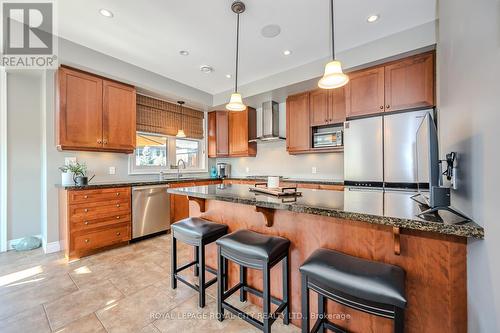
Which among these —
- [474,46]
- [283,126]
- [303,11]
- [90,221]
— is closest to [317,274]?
[474,46]

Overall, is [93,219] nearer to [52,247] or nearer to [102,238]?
[102,238]

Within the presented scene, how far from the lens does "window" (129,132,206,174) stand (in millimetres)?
3992

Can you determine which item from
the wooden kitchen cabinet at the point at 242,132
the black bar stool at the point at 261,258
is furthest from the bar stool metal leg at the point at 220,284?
the wooden kitchen cabinet at the point at 242,132

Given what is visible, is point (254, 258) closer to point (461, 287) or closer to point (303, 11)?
point (461, 287)

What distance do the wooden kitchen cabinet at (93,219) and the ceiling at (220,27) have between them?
6.70 ft

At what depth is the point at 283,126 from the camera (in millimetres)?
4516

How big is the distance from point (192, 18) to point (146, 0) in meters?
0.48

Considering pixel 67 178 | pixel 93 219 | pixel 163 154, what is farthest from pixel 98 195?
pixel 163 154

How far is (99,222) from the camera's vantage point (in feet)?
9.46

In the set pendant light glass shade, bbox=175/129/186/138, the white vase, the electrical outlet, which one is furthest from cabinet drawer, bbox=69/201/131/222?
pendant light glass shade, bbox=175/129/186/138

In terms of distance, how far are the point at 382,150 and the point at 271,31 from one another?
2.13 meters

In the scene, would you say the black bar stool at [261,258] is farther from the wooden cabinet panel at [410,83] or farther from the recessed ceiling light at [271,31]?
the wooden cabinet panel at [410,83]

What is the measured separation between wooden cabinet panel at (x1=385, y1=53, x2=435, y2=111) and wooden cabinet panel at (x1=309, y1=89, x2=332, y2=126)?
885 millimetres

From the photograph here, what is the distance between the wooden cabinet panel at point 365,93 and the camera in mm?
2885
